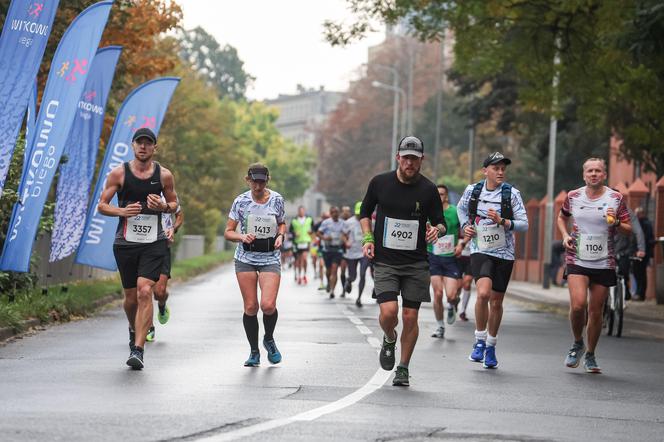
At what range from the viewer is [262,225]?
1301 centimetres

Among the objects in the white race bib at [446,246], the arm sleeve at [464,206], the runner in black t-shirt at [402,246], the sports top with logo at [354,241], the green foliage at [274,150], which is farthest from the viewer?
the green foliage at [274,150]

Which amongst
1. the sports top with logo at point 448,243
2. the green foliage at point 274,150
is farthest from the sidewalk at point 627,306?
the green foliage at point 274,150

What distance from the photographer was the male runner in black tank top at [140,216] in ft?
41.3

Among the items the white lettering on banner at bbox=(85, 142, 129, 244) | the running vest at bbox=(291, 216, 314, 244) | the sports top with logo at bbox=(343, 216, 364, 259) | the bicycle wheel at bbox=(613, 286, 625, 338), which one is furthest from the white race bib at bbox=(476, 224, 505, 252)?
the running vest at bbox=(291, 216, 314, 244)

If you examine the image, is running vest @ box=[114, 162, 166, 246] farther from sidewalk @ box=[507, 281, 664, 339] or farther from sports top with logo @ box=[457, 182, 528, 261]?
sidewalk @ box=[507, 281, 664, 339]

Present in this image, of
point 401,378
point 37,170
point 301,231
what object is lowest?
point 401,378

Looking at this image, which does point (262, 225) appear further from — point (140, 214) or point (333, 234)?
point (333, 234)

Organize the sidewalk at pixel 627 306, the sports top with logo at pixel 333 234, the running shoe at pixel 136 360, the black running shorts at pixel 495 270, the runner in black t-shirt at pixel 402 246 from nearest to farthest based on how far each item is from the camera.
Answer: the runner in black t-shirt at pixel 402 246 < the running shoe at pixel 136 360 < the black running shorts at pixel 495 270 < the sidewalk at pixel 627 306 < the sports top with logo at pixel 333 234

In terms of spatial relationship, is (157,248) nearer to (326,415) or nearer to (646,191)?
(326,415)

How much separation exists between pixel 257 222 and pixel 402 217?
180 centimetres

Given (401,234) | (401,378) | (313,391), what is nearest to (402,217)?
(401,234)

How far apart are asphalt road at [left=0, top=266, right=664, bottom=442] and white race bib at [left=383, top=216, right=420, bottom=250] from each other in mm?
1089

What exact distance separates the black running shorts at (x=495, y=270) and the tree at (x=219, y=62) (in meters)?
118

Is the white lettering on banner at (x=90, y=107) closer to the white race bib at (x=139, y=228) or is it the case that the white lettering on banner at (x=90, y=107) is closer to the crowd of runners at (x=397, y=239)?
the crowd of runners at (x=397, y=239)
